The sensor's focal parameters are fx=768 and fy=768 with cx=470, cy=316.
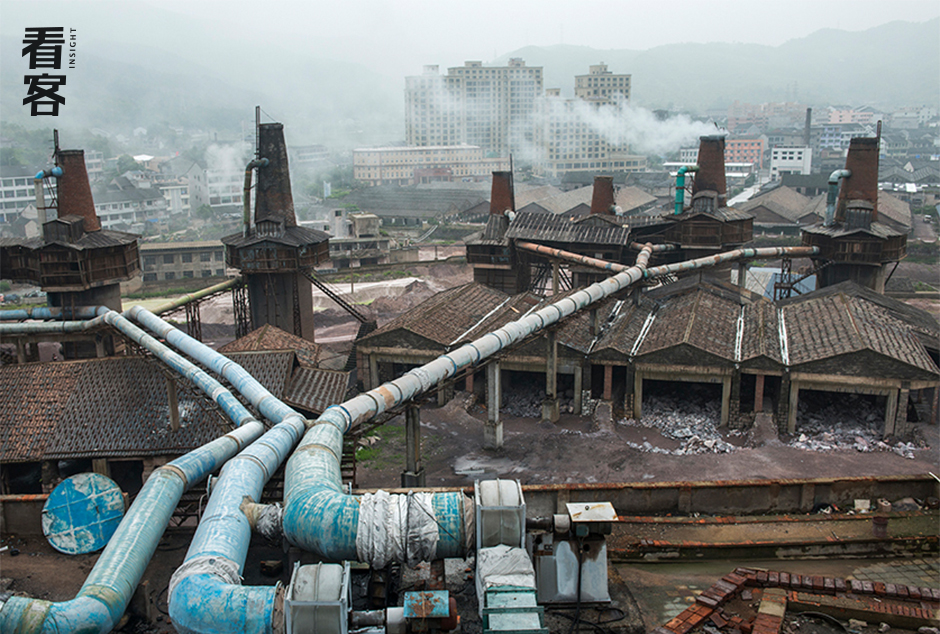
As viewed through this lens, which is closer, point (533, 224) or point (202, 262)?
point (533, 224)

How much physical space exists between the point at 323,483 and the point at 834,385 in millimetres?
20064

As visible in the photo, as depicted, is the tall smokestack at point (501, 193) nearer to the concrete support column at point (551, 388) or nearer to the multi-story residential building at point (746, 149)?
the concrete support column at point (551, 388)

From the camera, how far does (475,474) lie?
24.1 meters

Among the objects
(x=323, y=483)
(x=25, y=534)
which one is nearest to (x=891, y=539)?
(x=323, y=483)

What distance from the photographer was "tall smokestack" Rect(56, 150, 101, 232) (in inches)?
1242

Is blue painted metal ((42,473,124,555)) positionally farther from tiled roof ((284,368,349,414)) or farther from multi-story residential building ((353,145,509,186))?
multi-story residential building ((353,145,509,186))

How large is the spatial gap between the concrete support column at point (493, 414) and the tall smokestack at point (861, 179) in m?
22.4

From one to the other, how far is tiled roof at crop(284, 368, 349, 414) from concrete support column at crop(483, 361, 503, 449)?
190 inches

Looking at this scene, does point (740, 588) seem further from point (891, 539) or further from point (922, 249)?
point (922, 249)

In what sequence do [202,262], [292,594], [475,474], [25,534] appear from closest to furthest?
1. [292,594]
2. [25,534]
3. [475,474]
4. [202,262]

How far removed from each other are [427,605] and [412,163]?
123793 millimetres

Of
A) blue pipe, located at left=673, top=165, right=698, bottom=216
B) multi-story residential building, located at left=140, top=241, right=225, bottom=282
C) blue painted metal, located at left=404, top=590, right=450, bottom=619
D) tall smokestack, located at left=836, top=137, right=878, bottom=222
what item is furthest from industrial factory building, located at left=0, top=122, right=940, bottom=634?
multi-story residential building, located at left=140, top=241, right=225, bottom=282

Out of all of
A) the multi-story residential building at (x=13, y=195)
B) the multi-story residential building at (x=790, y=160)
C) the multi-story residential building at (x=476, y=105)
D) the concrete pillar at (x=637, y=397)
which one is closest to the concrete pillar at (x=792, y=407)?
the concrete pillar at (x=637, y=397)

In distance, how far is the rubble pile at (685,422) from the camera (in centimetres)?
2570
